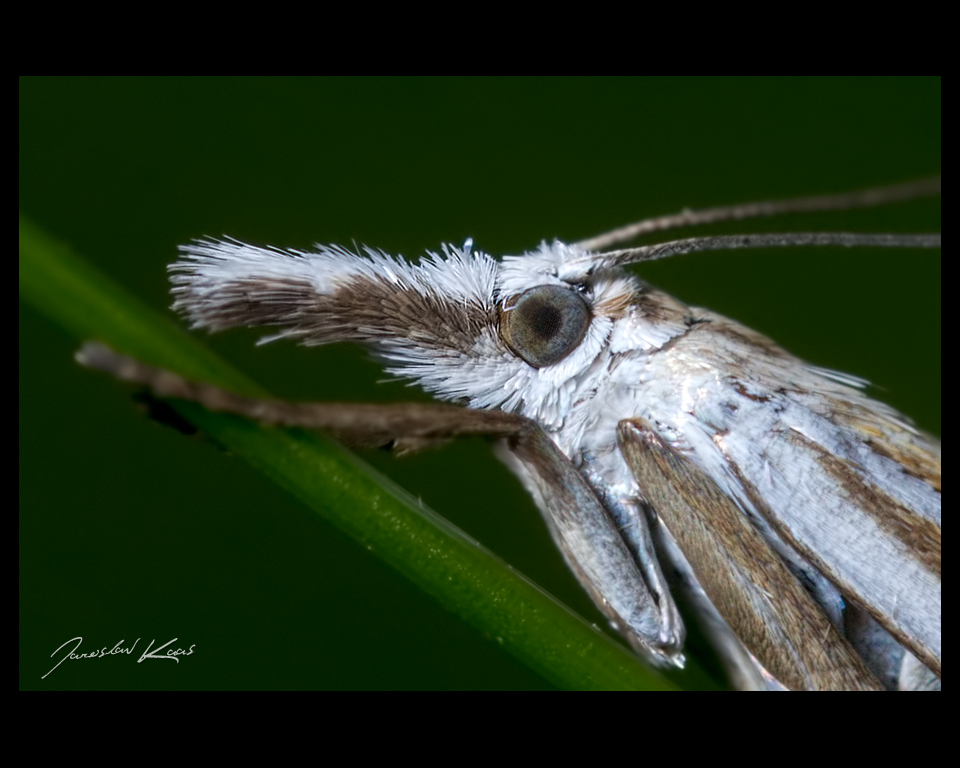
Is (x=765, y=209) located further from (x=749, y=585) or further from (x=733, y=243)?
(x=749, y=585)

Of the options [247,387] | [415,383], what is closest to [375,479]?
[247,387]

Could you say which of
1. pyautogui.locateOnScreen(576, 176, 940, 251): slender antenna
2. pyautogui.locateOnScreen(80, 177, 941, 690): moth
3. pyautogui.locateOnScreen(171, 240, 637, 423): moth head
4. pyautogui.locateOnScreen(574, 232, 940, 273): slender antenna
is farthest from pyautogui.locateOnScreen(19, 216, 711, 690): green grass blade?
pyautogui.locateOnScreen(576, 176, 940, 251): slender antenna

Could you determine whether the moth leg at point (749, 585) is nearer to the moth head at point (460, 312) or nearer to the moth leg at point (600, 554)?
the moth leg at point (600, 554)

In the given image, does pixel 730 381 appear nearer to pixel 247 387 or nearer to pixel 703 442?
pixel 703 442

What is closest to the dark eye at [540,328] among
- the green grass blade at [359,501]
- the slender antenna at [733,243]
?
the slender antenna at [733,243]
